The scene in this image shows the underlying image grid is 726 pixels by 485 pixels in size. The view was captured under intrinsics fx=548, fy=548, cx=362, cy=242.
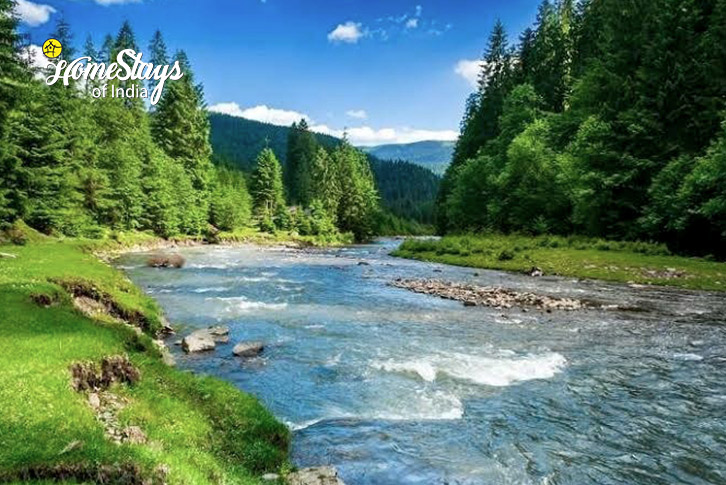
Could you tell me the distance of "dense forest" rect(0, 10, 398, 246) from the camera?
44969mm

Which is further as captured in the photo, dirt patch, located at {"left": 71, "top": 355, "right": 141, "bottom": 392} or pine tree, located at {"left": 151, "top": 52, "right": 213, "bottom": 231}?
pine tree, located at {"left": 151, "top": 52, "right": 213, "bottom": 231}

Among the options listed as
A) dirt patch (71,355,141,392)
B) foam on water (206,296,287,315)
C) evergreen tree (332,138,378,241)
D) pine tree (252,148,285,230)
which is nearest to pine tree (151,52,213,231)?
pine tree (252,148,285,230)

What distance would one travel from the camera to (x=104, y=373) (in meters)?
12.7

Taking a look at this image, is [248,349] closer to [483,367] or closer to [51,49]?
[483,367]

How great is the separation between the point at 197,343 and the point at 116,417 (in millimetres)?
9019

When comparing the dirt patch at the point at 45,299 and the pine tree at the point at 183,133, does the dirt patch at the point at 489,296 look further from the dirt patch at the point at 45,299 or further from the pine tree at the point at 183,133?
the pine tree at the point at 183,133

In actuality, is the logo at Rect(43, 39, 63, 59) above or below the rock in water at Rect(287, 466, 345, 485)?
above

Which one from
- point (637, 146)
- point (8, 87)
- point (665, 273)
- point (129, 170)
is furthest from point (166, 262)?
point (637, 146)

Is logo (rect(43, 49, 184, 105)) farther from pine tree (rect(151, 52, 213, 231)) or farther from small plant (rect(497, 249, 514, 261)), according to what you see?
small plant (rect(497, 249, 514, 261))

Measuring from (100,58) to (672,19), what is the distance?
106 meters

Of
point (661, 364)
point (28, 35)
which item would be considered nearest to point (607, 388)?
point (661, 364)

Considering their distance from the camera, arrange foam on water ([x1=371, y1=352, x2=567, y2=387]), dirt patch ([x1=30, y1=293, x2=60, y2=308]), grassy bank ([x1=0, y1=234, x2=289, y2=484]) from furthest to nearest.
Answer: dirt patch ([x1=30, y1=293, x2=60, y2=308]) < foam on water ([x1=371, y1=352, x2=567, y2=387]) < grassy bank ([x1=0, y1=234, x2=289, y2=484])

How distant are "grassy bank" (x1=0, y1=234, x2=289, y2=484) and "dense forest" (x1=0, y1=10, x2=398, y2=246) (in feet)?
96.0

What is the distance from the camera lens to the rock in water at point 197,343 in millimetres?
19328
